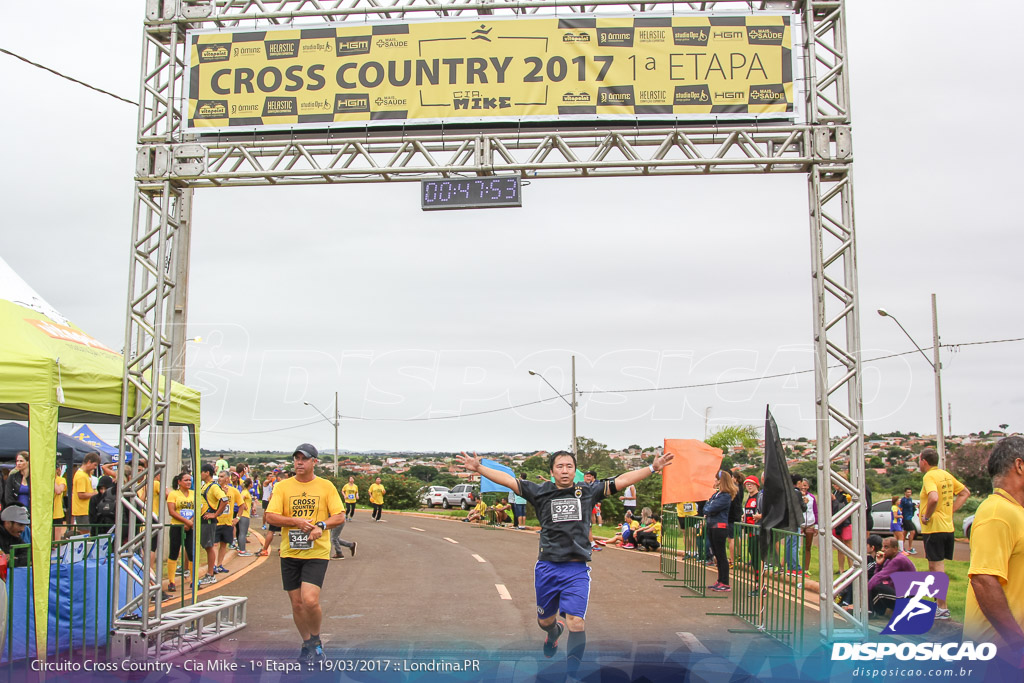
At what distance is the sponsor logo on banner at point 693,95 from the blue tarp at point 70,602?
303 inches

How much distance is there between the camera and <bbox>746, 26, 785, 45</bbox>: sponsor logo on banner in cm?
952

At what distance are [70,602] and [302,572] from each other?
2087mm

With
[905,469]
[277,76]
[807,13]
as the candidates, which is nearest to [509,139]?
[277,76]

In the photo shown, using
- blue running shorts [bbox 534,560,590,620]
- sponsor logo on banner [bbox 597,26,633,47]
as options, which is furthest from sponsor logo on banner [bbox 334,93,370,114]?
blue running shorts [bbox 534,560,590,620]

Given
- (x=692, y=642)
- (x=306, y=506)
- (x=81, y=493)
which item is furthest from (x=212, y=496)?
(x=692, y=642)

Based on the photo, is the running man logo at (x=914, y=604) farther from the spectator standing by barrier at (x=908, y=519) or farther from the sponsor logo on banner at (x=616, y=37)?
the spectator standing by barrier at (x=908, y=519)

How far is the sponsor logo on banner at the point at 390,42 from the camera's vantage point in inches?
383

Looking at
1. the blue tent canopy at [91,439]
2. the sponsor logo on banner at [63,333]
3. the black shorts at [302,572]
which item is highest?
the sponsor logo on banner at [63,333]

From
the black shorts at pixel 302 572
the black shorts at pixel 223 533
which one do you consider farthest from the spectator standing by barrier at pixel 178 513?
the black shorts at pixel 302 572

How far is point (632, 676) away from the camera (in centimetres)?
735

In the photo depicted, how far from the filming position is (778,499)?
30.9ft

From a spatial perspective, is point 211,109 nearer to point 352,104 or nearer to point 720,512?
point 352,104

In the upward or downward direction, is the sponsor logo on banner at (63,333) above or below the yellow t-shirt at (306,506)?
above

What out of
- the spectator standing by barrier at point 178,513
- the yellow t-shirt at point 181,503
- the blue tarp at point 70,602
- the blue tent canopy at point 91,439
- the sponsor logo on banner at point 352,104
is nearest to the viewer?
the blue tarp at point 70,602
